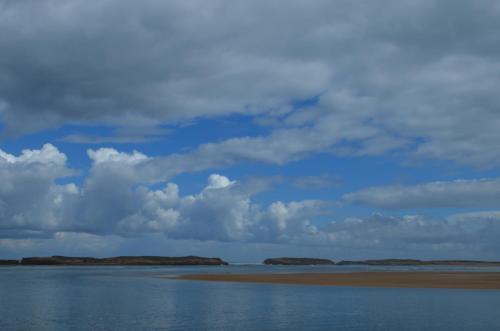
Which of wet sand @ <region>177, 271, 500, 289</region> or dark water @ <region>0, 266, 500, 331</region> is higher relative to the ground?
wet sand @ <region>177, 271, 500, 289</region>

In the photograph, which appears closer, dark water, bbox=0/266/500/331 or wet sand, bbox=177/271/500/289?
dark water, bbox=0/266/500/331

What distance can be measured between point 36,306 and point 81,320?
11933 millimetres

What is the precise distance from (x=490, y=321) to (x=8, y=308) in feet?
126

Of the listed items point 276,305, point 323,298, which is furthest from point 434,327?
point 323,298

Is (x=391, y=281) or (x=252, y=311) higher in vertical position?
(x=391, y=281)

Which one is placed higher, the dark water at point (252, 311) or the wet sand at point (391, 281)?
the wet sand at point (391, 281)

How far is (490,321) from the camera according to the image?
38594 millimetres

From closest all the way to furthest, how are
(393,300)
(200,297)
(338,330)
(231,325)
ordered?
(338,330)
(231,325)
(393,300)
(200,297)

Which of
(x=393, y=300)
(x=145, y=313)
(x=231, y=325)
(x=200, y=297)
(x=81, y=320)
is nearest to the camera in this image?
(x=231, y=325)

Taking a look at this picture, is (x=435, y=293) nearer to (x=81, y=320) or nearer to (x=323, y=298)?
(x=323, y=298)

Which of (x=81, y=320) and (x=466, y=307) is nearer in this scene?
(x=81, y=320)

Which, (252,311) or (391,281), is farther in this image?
(391,281)

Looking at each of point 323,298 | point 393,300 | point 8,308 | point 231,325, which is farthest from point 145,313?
point 393,300

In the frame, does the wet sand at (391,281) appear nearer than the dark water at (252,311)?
No
